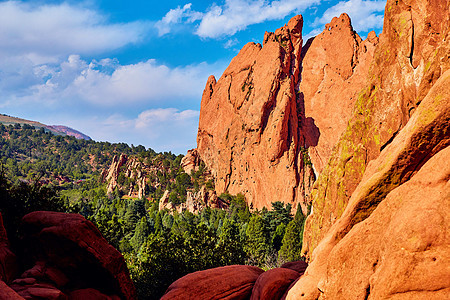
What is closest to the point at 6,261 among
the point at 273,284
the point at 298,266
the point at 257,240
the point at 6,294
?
the point at 6,294

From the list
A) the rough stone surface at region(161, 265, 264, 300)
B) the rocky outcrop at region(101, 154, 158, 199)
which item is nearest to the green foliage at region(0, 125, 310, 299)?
the rough stone surface at region(161, 265, 264, 300)

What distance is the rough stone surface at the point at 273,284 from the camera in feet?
45.1

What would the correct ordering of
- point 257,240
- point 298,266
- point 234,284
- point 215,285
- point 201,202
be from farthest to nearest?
point 201,202 < point 257,240 < point 298,266 < point 234,284 < point 215,285

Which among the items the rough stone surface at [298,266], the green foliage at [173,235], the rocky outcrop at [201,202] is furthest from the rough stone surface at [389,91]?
the rocky outcrop at [201,202]

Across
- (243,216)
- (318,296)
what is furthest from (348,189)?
(243,216)

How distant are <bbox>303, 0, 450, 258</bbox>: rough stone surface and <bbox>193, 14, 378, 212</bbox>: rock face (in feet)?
237

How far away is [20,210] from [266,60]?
319 ft

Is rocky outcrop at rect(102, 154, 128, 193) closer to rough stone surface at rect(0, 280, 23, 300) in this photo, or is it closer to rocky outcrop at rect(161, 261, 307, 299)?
rocky outcrop at rect(161, 261, 307, 299)

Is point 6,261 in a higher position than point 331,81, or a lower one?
lower

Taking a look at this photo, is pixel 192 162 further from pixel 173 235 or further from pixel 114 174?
pixel 173 235

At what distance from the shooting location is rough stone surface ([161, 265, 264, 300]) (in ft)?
49.1

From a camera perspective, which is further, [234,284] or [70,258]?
[234,284]

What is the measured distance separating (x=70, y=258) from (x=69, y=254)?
220mm

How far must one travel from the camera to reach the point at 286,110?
93.2 meters
